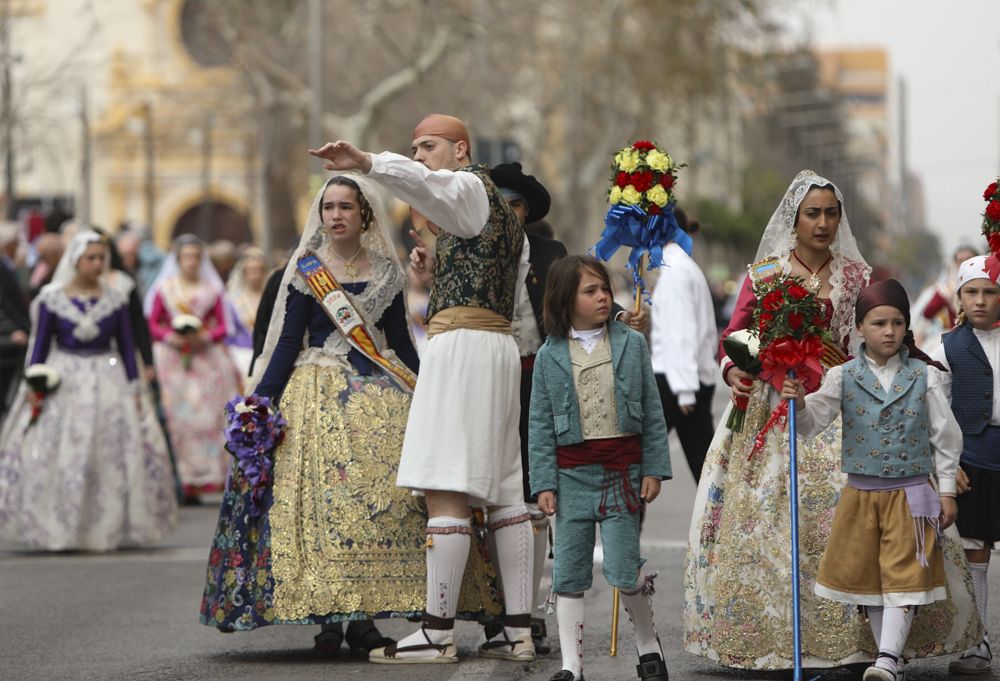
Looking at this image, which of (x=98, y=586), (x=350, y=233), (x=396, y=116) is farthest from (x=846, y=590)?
(x=396, y=116)

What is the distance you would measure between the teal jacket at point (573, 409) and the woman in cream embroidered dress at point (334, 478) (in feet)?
4.01

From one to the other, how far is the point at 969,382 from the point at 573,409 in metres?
1.65

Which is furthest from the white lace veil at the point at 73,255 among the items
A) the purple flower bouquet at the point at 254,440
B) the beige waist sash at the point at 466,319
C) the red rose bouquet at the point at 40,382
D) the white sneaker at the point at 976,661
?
the white sneaker at the point at 976,661

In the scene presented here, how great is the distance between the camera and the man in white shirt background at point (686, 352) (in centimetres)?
1081

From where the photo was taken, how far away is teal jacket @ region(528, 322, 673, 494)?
7.49 m

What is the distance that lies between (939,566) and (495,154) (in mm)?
16126

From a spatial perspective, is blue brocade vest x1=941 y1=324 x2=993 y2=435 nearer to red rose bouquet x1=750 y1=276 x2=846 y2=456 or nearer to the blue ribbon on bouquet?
red rose bouquet x1=750 y1=276 x2=846 y2=456

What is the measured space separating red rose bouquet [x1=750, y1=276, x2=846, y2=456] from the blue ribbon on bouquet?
4.41ft

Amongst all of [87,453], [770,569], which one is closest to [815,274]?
[770,569]

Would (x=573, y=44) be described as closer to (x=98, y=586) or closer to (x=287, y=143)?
(x=287, y=143)

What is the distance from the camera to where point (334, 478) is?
8.62m

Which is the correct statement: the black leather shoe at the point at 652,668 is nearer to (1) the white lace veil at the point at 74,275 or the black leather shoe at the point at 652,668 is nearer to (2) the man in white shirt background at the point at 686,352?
(2) the man in white shirt background at the point at 686,352

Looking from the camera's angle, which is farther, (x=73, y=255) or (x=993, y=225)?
(x=73, y=255)

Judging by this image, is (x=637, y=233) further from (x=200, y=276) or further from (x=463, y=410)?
(x=200, y=276)
